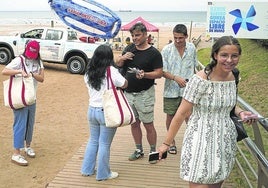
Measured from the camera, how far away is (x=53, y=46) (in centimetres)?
1468

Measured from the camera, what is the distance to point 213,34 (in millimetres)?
8016

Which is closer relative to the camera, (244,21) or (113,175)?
(113,175)

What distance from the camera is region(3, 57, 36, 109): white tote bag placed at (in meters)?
4.60

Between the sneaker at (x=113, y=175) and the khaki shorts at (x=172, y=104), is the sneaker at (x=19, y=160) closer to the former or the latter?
the sneaker at (x=113, y=175)

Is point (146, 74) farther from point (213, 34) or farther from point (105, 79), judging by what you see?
point (213, 34)

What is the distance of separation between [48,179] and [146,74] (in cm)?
161

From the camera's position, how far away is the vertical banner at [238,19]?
26.0 feet

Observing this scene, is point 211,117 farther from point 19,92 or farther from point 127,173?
point 19,92

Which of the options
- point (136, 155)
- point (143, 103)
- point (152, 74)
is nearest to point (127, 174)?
point (136, 155)

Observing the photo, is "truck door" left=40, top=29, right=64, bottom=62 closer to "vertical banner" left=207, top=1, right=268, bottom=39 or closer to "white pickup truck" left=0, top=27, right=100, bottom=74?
"white pickup truck" left=0, top=27, right=100, bottom=74

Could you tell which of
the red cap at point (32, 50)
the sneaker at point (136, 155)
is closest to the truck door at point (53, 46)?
the red cap at point (32, 50)

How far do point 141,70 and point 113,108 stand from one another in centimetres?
57

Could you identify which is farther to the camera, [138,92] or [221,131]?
[138,92]

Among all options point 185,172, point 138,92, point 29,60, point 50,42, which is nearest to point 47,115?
point 29,60
